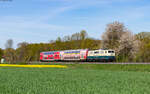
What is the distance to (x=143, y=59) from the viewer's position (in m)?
55.6

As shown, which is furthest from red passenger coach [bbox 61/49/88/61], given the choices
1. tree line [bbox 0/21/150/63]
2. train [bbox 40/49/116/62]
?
tree line [bbox 0/21/150/63]

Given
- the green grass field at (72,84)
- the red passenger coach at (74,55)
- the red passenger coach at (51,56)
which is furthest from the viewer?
the red passenger coach at (51,56)

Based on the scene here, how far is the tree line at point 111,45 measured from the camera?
5706 centimetres

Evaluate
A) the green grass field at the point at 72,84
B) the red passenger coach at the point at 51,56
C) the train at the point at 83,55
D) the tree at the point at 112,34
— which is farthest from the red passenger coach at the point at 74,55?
the green grass field at the point at 72,84

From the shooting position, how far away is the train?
48.5 meters

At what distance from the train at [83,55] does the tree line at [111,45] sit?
5.92 meters

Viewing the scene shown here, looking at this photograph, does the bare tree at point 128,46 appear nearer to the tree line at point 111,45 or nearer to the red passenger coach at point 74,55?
the tree line at point 111,45

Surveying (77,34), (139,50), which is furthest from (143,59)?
(77,34)

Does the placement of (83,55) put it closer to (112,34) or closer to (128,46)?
(128,46)

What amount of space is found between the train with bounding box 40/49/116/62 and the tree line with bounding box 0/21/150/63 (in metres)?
5.92

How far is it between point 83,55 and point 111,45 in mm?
15559

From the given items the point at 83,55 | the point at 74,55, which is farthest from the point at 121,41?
the point at 74,55

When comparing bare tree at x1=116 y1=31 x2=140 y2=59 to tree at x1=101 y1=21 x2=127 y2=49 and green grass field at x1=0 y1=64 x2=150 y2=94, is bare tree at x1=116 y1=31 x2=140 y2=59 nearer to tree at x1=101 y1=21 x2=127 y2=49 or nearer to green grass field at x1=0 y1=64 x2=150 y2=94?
tree at x1=101 y1=21 x2=127 y2=49

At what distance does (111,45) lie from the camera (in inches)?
Result: 2598
